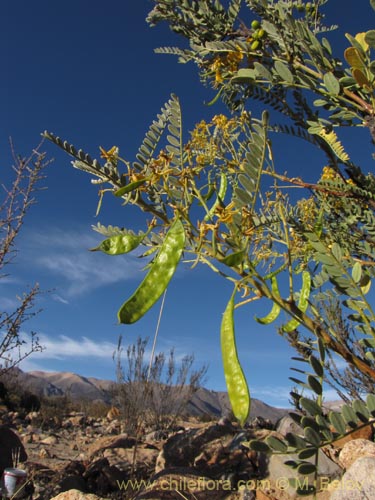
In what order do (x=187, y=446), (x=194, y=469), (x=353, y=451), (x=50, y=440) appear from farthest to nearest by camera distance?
(x=50, y=440) < (x=187, y=446) < (x=194, y=469) < (x=353, y=451)

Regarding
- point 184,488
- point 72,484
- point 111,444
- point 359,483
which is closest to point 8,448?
point 111,444

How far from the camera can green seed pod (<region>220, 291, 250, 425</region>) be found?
1.46 ft

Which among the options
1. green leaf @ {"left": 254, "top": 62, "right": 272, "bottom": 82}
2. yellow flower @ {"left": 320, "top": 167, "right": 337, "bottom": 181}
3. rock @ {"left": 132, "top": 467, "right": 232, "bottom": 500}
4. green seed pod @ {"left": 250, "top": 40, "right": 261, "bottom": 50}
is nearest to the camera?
green leaf @ {"left": 254, "top": 62, "right": 272, "bottom": 82}

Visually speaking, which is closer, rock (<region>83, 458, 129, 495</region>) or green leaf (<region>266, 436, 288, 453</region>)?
green leaf (<region>266, 436, 288, 453</region>)

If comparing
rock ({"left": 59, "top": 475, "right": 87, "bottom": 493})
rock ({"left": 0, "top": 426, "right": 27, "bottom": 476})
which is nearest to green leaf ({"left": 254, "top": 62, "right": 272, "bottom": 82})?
rock ({"left": 59, "top": 475, "right": 87, "bottom": 493})

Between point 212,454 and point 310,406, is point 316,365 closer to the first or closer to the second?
point 310,406

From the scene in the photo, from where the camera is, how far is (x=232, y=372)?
46 cm

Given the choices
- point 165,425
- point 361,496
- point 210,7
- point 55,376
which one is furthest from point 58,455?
point 55,376

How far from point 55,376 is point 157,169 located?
53.0 metres

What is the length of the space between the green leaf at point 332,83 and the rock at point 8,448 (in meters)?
5.10

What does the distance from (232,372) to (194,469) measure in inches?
122

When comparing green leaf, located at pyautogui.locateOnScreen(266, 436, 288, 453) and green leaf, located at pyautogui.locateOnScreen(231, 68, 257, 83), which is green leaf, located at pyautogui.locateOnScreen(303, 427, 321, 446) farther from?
green leaf, located at pyautogui.locateOnScreen(231, 68, 257, 83)

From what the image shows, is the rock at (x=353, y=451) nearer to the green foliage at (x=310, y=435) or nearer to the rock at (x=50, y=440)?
the green foliage at (x=310, y=435)

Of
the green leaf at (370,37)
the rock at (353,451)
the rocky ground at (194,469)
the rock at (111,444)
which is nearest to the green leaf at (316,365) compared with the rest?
the green leaf at (370,37)
